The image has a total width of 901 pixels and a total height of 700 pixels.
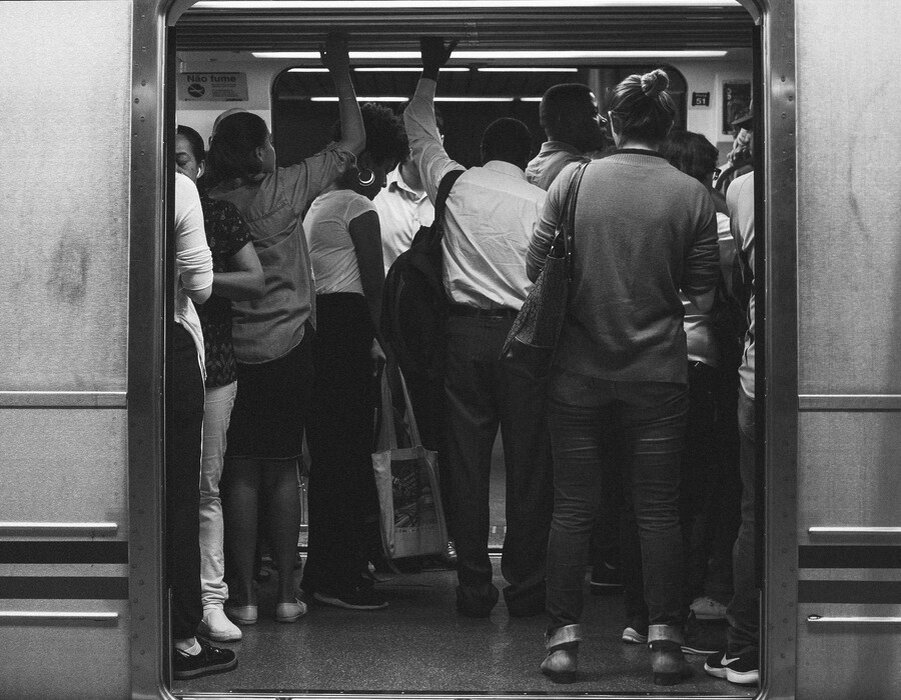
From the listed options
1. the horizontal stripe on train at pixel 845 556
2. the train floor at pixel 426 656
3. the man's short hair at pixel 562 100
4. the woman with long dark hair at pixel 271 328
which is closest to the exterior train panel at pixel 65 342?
the train floor at pixel 426 656

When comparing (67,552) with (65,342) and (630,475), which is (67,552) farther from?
(630,475)

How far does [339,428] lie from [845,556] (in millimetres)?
1956

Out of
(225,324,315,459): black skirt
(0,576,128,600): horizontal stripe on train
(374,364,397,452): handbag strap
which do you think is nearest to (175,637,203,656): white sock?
(0,576,128,600): horizontal stripe on train

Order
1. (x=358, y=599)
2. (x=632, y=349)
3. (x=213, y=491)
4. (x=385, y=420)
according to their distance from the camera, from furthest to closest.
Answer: (x=385, y=420) < (x=358, y=599) < (x=213, y=491) < (x=632, y=349)

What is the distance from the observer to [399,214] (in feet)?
18.7

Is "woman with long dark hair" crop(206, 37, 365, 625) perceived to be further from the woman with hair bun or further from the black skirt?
the woman with hair bun

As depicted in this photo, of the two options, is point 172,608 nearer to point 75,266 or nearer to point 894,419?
point 75,266

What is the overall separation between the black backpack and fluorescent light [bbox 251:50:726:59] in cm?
88

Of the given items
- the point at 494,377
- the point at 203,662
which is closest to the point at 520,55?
the point at 494,377

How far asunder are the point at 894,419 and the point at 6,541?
8.10ft

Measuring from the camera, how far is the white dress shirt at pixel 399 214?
5.55 m

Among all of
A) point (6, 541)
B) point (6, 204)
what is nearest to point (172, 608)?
point (6, 541)

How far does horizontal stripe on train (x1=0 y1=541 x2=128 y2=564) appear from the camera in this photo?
10.2 ft

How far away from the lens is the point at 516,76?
580 cm
